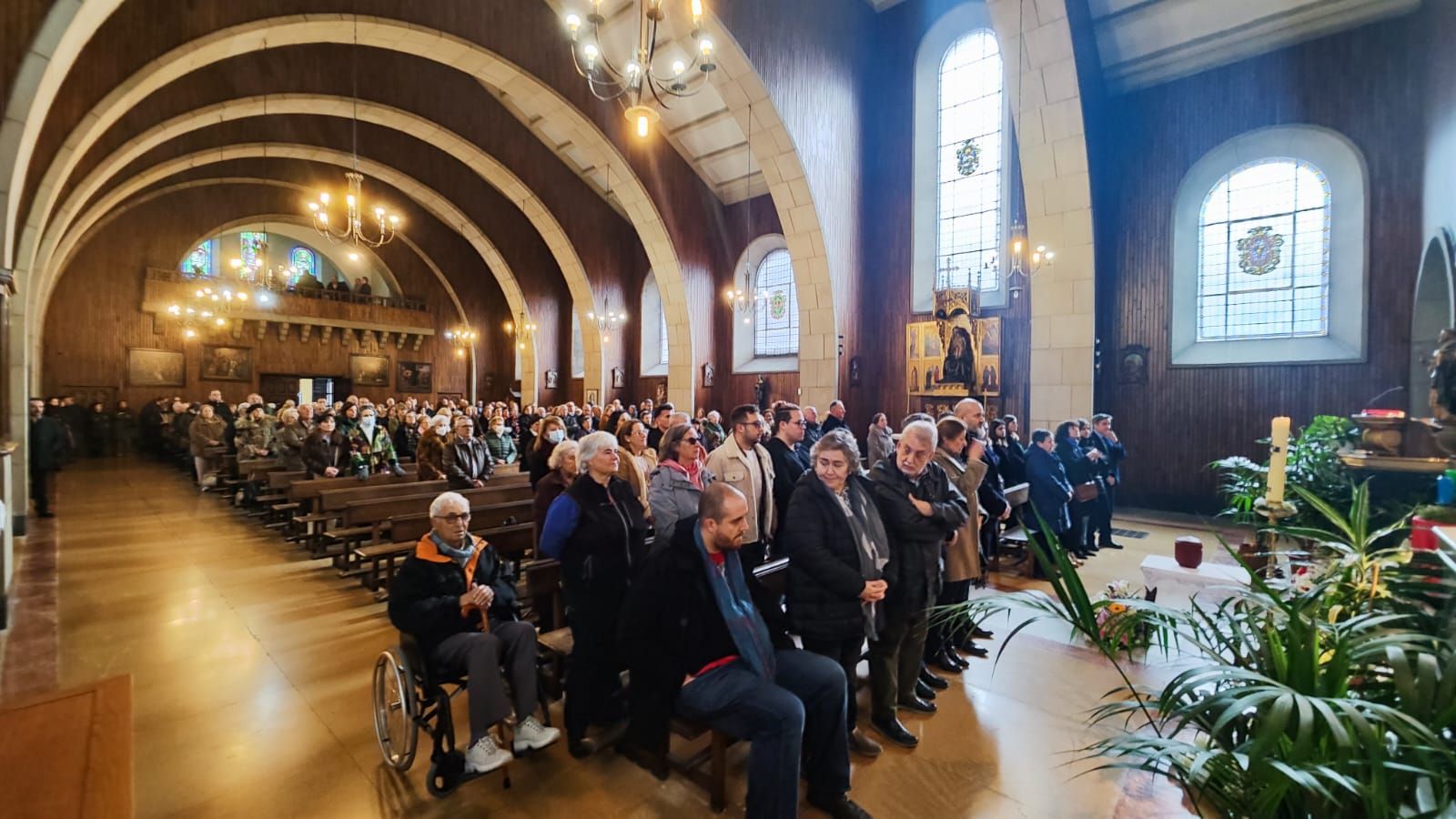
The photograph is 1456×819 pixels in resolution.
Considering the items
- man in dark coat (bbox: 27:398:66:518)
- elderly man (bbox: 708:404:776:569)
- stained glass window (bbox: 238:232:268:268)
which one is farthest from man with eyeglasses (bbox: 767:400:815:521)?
stained glass window (bbox: 238:232:268:268)

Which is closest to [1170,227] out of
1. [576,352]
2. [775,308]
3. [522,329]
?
[775,308]

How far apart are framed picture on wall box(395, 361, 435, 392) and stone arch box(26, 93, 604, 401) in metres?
6.09

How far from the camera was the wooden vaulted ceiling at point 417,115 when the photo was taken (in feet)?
20.9

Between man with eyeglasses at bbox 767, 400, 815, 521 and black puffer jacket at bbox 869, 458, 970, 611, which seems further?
man with eyeglasses at bbox 767, 400, 815, 521

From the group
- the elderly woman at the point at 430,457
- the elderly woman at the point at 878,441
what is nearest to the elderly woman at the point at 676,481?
the elderly woman at the point at 878,441

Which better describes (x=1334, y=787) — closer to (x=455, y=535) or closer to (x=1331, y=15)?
(x=455, y=535)

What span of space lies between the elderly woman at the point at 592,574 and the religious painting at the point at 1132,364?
8.74 m

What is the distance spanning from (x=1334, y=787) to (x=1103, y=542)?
6191 mm

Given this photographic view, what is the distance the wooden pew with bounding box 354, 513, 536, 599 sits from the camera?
13.5 ft

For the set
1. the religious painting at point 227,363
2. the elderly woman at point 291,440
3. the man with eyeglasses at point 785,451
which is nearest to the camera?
the man with eyeglasses at point 785,451

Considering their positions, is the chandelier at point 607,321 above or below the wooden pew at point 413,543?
above

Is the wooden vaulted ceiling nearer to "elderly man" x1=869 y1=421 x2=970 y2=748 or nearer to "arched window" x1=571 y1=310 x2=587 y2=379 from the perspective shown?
"arched window" x1=571 y1=310 x2=587 y2=379

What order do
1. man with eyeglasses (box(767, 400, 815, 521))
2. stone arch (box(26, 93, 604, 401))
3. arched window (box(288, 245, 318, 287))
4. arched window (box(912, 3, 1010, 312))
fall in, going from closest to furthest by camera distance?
man with eyeglasses (box(767, 400, 815, 521)) → stone arch (box(26, 93, 604, 401)) → arched window (box(912, 3, 1010, 312)) → arched window (box(288, 245, 318, 287))

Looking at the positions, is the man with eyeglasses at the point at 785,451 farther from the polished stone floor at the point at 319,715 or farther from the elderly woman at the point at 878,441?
the elderly woman at the point at 878,441
